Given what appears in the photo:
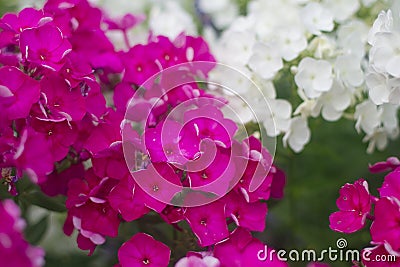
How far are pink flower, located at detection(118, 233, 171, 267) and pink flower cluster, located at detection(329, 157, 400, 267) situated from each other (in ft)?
0.57

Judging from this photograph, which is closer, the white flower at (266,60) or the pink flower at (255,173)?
the pink flower at (255,173)

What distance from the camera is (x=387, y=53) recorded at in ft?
2.12

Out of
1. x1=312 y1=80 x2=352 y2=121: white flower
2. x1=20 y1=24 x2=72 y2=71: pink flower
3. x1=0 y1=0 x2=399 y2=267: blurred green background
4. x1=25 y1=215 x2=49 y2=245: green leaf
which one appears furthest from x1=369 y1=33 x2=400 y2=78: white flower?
x1=25 y1=215 x2=49 y2=245: green leaf

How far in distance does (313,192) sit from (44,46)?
0.51 metres

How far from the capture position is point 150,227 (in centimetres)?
71

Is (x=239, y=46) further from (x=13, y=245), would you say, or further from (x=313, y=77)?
(x=13, y=245)

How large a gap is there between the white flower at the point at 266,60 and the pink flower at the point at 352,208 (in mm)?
207

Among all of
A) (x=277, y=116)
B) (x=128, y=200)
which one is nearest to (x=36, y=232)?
(x=128, y=200)

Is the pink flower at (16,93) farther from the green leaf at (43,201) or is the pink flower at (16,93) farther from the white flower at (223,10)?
the white flower at (223,10)

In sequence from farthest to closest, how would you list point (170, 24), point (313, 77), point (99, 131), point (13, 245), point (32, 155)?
point (170, 24)
point (313, 77)
point (99, 131)
point (32, 155)
point (13, 245)

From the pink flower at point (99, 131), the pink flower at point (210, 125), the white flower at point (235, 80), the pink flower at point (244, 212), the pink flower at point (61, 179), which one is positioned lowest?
the pink flower at point (61, 179)

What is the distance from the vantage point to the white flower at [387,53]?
0.64 meters

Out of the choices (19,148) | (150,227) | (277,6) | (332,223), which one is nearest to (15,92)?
(19,148)

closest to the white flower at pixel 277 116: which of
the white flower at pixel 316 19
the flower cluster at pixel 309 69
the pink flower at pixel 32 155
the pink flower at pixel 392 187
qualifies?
the flower cluster at pixel 309 69
